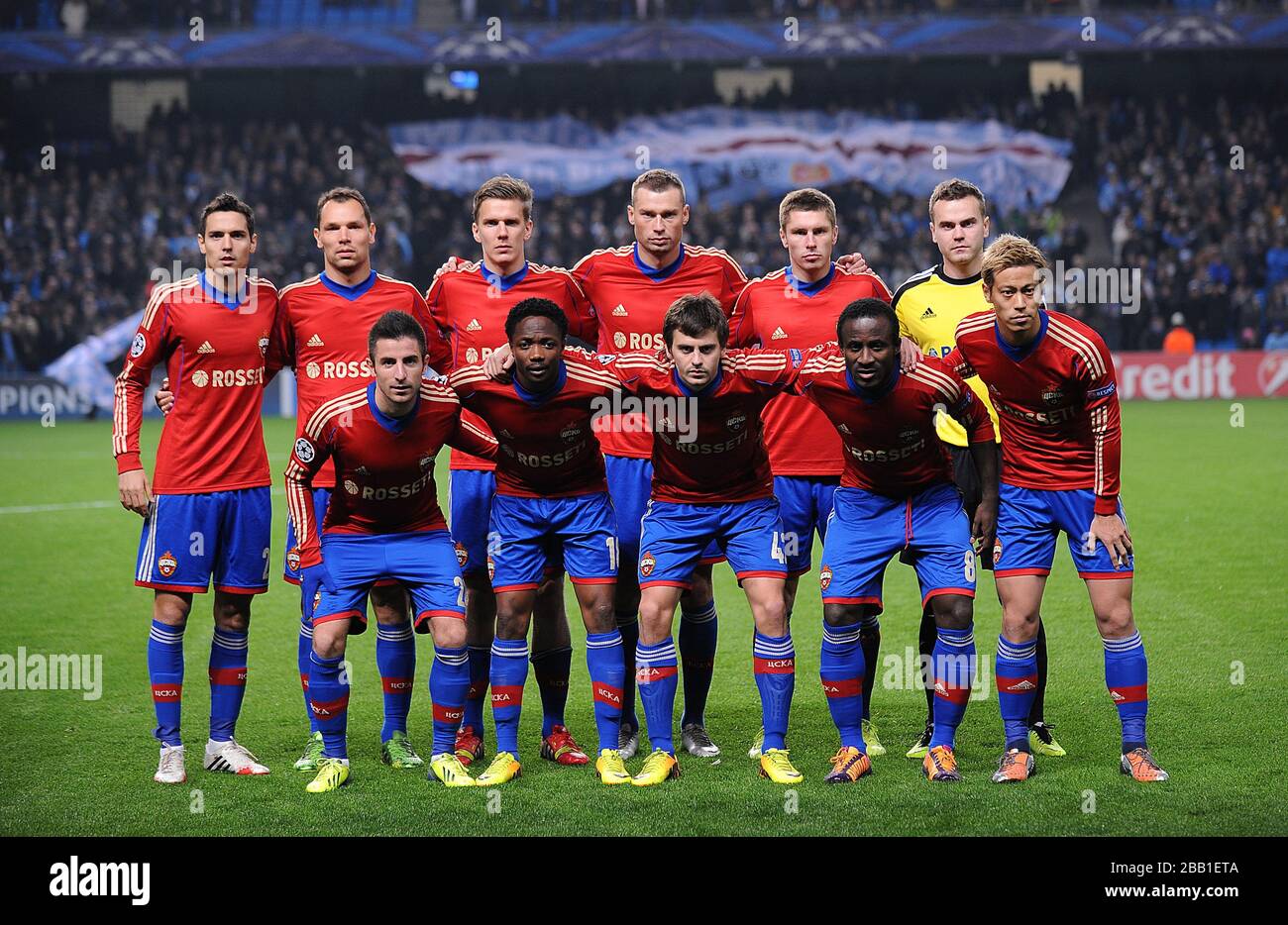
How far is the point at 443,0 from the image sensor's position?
102ft

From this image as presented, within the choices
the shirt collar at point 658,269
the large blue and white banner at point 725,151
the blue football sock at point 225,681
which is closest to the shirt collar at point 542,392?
the shirt collar at point 658,269

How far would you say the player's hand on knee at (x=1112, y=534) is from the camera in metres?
5.43

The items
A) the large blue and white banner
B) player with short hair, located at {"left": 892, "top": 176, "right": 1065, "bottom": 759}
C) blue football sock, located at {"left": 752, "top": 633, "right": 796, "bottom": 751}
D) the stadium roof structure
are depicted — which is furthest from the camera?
the large blue and white banner

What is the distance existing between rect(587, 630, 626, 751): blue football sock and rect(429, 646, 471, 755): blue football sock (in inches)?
20.2

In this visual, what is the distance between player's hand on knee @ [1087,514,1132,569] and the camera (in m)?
5.43

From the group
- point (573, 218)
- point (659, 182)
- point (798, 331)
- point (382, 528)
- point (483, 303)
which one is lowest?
point (382, 528)

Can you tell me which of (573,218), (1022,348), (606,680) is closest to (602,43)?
(573,218)

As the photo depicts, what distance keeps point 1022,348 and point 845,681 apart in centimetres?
145

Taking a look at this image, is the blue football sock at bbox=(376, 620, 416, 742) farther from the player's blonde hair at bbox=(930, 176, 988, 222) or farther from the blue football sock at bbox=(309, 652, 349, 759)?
the player's blonde hair at bbox=(930, 176, 988, 222)

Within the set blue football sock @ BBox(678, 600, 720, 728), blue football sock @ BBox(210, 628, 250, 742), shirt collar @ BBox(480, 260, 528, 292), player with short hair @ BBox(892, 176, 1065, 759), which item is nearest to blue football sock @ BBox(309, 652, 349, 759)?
blue football sock @ BBox(210, 628, 250, 742)

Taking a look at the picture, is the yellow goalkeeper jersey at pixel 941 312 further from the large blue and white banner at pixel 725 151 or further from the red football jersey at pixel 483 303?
the large blue and white banner at pixel 725 151

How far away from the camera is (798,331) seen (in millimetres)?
6227

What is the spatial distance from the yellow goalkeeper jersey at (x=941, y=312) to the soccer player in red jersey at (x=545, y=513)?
1.41 m

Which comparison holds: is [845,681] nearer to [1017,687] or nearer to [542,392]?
[1017,687]
